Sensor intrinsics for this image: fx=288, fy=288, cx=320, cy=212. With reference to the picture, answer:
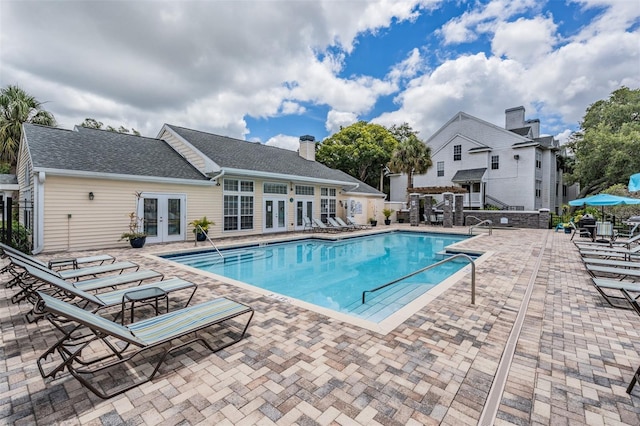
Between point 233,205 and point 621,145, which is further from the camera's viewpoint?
point 621,145

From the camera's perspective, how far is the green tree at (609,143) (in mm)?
20203

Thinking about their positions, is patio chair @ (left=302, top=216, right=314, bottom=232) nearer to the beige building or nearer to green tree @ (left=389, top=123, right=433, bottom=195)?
the beige building

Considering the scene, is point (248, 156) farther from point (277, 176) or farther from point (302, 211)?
point (302, 211)

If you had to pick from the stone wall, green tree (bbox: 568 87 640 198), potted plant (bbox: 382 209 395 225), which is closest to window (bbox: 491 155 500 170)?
green tree (bbox: 568 87 640 198)

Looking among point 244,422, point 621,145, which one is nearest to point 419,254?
point 244,422

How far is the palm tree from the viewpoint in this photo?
17.8 m

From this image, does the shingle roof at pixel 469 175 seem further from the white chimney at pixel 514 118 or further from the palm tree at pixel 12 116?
the palm tree at pixel 12 116

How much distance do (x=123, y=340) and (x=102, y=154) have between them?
479 inches

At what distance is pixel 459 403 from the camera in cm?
238

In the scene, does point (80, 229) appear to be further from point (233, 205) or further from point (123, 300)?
point (123, 300)

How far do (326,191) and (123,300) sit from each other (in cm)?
1568

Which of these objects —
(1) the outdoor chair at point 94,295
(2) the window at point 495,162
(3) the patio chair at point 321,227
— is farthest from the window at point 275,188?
(2) the window at point 495,162

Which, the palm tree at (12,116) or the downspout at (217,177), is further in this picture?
the palm tree at (12,116)

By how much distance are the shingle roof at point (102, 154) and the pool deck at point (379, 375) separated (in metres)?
7.25
